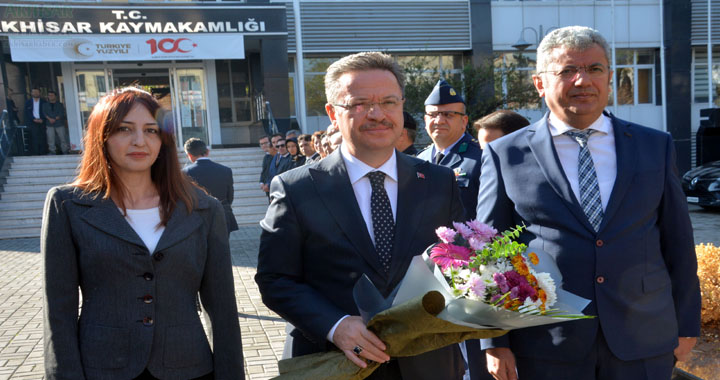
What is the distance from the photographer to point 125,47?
660 inches

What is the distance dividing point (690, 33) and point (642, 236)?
909 inches

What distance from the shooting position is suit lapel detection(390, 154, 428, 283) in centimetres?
212

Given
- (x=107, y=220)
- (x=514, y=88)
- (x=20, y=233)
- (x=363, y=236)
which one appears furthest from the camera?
(x=514, y=88)

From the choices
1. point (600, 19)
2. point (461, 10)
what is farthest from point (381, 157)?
point (600, 19)

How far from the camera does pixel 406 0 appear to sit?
20.1 m

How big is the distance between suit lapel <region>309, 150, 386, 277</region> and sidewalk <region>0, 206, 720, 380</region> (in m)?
2.95

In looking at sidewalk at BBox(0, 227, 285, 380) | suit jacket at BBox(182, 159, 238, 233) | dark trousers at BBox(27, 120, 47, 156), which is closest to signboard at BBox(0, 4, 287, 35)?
dark trousers at BBox(27, 120, 47, 156)

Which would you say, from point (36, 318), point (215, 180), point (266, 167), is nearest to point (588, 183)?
point (215, 180)

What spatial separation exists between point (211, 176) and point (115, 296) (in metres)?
5.63

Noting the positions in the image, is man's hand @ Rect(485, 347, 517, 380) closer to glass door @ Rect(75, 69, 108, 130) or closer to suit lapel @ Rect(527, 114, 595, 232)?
suit lapel @ Rect(527, 114, 595, 232)

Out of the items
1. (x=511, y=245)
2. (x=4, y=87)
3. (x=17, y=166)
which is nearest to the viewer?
(x=511, y=245)

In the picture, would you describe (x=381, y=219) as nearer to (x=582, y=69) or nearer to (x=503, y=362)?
(x=503, y=362)

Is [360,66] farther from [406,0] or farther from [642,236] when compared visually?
[406,0]

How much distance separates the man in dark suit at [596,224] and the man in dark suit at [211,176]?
5.58m
